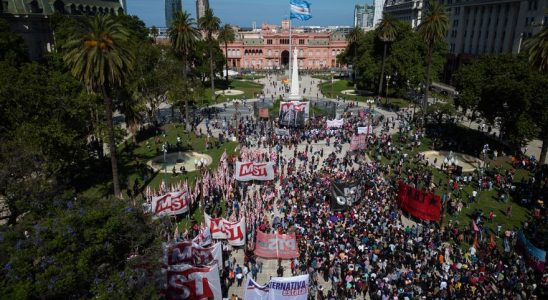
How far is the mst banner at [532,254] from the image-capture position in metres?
20.6

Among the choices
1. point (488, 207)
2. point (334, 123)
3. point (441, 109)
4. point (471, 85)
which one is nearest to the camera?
point (488, 207)

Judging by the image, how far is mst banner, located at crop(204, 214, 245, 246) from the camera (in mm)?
22908

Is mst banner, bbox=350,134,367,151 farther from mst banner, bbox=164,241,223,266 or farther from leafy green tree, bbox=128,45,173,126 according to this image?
leafy green tree, bbox=128,45,173,126

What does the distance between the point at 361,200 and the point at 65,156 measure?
883 inches

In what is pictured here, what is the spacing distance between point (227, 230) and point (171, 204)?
18.4 feet

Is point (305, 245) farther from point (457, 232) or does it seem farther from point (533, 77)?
point (533, 77)

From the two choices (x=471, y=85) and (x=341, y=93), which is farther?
(x=341, y=93)

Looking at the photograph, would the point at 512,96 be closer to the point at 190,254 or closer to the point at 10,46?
the point at 190,254

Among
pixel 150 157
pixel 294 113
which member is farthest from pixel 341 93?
pixel 150 157

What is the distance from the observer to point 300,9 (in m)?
56.7

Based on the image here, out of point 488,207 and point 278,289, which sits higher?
point 278,289

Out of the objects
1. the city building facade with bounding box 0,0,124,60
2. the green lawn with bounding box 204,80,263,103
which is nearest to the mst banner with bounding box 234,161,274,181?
the city building facade with bounding box 0,0,124,60

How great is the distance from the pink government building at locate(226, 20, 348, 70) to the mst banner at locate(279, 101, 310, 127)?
8887cm

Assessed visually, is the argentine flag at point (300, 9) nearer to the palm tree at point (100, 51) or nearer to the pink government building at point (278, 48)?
the palm tree at point (100, 51)
